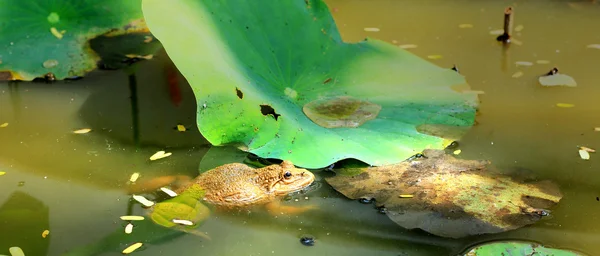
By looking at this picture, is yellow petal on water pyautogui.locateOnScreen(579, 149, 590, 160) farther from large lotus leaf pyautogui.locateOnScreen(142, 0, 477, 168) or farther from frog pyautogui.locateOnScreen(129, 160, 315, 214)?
frog pyautogui.locateOnScreen(129, 160, 315, 214)

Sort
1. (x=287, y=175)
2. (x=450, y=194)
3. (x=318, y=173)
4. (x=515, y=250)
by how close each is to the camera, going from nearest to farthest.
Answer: (x=515, y=250) < (x=450, y=194) < (x=287, y=175) < (x=318, y=173)

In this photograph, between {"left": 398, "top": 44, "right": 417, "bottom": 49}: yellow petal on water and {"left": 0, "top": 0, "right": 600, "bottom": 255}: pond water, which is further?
{"left": 398, "top": 44, "right": 417, "bottom": 49}: yellow petal on water

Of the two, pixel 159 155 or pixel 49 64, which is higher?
pixel 49 64

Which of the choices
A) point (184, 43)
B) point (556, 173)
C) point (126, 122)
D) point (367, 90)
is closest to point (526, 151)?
point (556, 173)

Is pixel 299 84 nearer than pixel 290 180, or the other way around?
pixel 290 180

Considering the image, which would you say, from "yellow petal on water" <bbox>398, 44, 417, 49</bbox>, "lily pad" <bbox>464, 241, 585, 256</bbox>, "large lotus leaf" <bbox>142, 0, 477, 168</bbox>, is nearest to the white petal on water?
"large lotus leaf" <bbox>142, 0, 477, 168</bbox>

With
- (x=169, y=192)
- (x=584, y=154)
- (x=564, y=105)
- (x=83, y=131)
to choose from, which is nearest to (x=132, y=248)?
(x=169, y=192)

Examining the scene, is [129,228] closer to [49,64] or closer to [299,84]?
[299,84]
